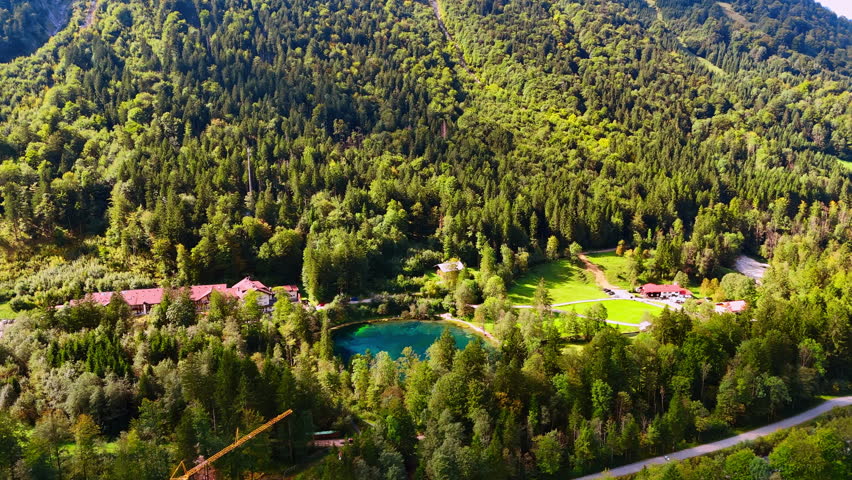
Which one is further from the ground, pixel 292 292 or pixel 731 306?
pixel 731 306

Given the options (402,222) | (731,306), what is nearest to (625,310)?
(731,306)

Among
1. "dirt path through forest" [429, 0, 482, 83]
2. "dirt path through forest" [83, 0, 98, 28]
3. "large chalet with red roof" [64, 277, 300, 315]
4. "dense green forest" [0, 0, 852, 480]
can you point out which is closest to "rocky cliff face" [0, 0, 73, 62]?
"dense green forest" [0, 0, 852, 480]

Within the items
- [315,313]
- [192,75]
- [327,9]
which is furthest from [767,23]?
[315,313]

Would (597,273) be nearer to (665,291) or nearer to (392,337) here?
(665,291)

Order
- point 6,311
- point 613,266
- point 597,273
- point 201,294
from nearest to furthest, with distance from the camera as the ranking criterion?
point 6,311
point 201,294
point 597,273
point 613,266

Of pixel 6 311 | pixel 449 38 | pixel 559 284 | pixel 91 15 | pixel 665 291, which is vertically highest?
pixel 449 38

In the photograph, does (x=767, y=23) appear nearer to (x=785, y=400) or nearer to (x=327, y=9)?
(x=327, y=9)

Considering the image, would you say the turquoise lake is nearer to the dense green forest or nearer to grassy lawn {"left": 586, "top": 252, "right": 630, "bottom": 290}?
the dense green forest

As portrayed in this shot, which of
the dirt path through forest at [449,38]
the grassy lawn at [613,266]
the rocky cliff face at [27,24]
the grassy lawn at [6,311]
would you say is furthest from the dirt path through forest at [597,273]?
the rocky cliff face at [27,24]
